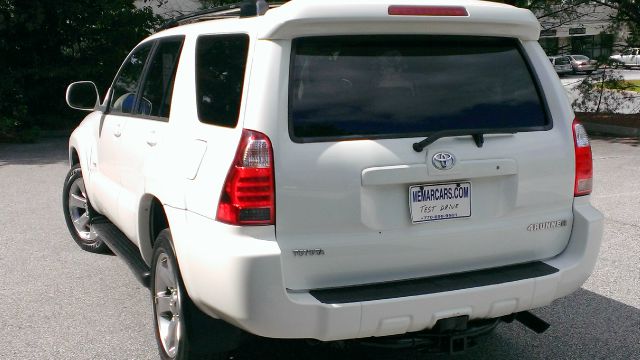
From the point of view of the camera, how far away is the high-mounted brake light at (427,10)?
3.31m

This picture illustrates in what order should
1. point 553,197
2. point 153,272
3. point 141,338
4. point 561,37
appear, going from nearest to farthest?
point 553,197, point 153,272, point 141,338, point 561,37

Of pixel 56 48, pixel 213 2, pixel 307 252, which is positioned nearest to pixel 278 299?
pixel 307 252

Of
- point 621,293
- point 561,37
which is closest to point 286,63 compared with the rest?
point 621,293

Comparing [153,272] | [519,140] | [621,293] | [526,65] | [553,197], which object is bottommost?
[621,293]

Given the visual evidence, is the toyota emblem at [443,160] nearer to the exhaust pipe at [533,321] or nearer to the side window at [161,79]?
the exhaust pipe at [533,321]

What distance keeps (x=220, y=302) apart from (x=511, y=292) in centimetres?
133

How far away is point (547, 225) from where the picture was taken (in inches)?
142

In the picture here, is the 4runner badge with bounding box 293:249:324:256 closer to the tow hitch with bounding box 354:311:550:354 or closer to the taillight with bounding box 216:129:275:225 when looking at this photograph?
the taillight with bounding box 216:129:275:225

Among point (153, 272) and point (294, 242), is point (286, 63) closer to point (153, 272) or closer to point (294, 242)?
point (294, 242)

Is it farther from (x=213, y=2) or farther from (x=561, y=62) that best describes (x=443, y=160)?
(x=561, y=62)

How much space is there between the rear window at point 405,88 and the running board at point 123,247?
1.60 m

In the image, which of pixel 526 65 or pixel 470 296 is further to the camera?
pixel 526 65

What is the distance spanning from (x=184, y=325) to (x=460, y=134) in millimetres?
1613

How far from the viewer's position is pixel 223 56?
3.59 metres
